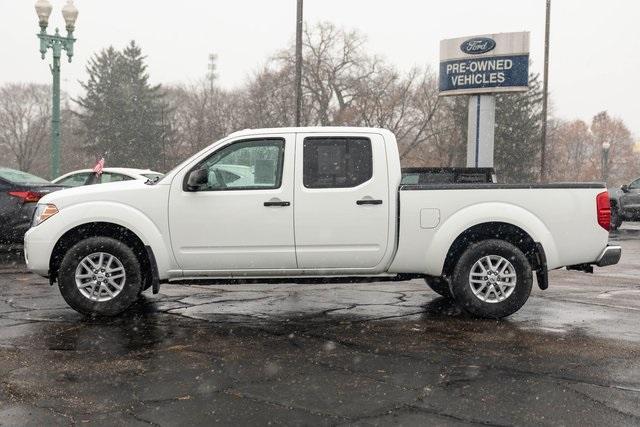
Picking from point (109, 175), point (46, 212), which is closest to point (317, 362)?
point (46, 212)

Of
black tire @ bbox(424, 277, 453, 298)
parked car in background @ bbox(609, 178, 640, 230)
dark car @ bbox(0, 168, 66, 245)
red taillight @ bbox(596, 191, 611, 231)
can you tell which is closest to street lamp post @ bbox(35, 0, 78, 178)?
dark car @ bbox(0, 168, 66, 245)

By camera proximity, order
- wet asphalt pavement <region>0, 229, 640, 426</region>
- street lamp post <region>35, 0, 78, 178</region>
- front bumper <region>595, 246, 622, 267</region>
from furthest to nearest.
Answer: street lamp post <region>35, 0, 78, 178</region>, front bumper <region>595, 246, 622, 267</region>, wet asphalt pavement <region>0, 229, 640, 426</region>

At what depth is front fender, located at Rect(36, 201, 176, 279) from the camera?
693 cm

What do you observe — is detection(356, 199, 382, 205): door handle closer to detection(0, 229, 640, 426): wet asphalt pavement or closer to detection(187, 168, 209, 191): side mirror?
detection(0, 229, 640, 426): wet asphalt pavement

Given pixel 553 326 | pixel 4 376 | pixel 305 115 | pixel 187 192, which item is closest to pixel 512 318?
pixel 553 326

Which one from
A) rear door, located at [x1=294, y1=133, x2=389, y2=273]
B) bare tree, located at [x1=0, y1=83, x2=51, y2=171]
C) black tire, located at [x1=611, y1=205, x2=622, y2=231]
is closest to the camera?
rear door, located at [x1=294, y1=133, x2=389, y2=273]

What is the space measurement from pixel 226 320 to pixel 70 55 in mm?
14980

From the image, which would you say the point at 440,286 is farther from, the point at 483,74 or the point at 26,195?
the point at 483,74

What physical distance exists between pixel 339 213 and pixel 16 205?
7.19 metres

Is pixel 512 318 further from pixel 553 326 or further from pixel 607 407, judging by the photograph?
pixel 607 407

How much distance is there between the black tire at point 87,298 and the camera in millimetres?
6918

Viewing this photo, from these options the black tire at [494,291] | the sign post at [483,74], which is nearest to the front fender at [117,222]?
the black tire at [494,291]

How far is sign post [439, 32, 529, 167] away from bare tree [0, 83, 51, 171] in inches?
2228

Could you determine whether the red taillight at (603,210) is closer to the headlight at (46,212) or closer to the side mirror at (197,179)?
the side mirror at (197,179)
